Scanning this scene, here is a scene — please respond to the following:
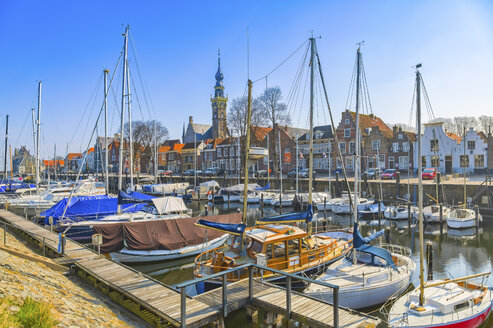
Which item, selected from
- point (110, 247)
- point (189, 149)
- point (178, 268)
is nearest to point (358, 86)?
point (178, 268)

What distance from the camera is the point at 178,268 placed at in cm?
1781

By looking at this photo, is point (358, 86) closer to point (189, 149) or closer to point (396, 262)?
point (396, 262)

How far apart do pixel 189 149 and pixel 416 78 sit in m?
76.9

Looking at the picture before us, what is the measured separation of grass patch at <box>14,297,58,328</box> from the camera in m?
6.80

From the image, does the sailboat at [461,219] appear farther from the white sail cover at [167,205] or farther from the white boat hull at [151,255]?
the white sail cover at [167,205]

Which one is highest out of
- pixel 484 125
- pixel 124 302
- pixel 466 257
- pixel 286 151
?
pixel 484 125

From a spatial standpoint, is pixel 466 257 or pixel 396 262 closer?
pixel 396 262

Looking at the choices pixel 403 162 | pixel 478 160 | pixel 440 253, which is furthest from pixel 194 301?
pixel 478 160

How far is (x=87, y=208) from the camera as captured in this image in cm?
2323

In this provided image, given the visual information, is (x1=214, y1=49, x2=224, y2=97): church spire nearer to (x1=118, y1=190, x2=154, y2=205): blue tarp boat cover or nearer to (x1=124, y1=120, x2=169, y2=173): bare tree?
(x1=124, y1=120, x2=169, y2=173): bare tree

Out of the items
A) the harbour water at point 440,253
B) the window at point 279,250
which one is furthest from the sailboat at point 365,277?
the window at point 279,250

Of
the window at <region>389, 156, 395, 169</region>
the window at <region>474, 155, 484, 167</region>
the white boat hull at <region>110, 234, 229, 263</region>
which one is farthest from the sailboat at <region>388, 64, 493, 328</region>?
the window at <region>474, 155, 484, 167</region>

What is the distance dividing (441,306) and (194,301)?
780 cm

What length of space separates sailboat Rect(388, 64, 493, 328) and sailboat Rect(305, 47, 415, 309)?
1.29 m
